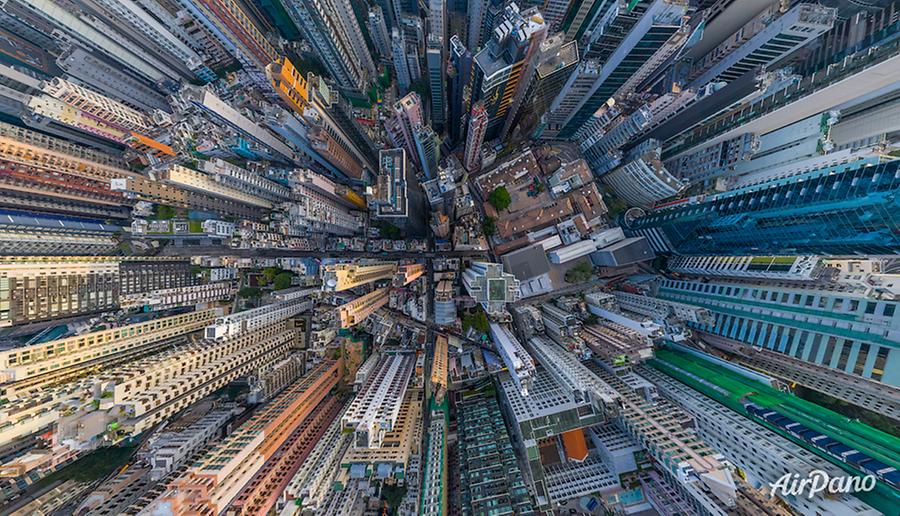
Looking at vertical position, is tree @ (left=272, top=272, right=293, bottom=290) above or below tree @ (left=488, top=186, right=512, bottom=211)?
below

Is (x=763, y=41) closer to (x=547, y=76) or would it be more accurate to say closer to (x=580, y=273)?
(x=547, y=76)

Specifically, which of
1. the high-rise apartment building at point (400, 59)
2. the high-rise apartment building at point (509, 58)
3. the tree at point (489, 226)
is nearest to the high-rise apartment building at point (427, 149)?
the high-rise apartment building at point (509, 58)

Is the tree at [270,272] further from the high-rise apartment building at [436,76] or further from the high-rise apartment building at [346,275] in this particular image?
the high-rise apartment building at [436,76]

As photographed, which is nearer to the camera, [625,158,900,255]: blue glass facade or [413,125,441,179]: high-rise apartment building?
[625,158,900,255]: blue glass facade

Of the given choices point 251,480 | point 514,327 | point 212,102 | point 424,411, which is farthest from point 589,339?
point 212,102

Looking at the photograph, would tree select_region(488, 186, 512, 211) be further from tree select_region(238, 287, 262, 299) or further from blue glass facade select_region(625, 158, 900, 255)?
tree select_region(238, 287, 262, 299)

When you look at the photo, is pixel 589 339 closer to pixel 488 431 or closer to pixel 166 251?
pixel 488 431

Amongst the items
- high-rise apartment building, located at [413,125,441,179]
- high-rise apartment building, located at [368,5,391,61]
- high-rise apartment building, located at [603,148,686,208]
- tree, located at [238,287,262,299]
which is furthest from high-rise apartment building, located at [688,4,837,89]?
tree, located at [238,287,262,299]
